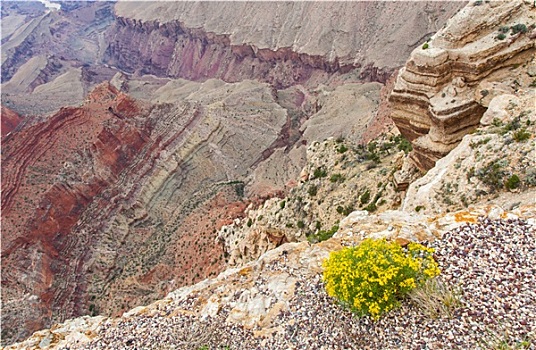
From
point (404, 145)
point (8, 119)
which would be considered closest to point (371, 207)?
point (404, 145)

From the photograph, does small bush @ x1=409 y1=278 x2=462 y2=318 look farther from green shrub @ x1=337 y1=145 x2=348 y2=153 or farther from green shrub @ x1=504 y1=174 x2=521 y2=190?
green shrub @ x1=337 y1=145 x2=348 y2=153

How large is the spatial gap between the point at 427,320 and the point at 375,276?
1.64 meters

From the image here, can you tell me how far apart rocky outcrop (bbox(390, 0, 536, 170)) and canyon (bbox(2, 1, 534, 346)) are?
0.08 meters

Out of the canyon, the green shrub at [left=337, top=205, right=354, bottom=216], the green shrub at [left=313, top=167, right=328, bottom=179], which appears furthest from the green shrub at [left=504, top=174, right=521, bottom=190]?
the green shrub at [left=313, top=167, right=328, bottom=179]

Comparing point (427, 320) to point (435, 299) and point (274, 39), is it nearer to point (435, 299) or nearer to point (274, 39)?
point (435, 299)

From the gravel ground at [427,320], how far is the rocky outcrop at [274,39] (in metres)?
72.7

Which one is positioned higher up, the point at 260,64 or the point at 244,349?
the point at 244,349

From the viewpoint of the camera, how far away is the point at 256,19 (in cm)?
10744

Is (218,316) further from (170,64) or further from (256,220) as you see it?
(170,64)

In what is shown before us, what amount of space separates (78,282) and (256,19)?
8460 centimetres

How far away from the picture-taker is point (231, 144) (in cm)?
6525

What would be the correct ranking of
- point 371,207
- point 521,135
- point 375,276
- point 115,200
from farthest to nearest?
1. point 115,200
2. point 371,207
3. point 521,135
4. point 375,276

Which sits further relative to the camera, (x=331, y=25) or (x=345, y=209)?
(x=331, y=25)

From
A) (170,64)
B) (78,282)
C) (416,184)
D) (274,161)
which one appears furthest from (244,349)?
(170,64)
